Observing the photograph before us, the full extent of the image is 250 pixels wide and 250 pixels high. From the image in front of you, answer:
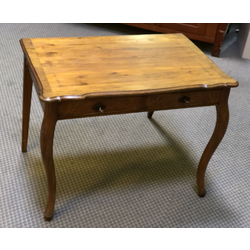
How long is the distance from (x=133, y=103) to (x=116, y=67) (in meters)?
0.23

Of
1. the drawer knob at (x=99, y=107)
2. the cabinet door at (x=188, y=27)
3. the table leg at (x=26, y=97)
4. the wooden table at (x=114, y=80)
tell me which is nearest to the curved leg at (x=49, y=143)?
the wooden table at (x=114, y=80)

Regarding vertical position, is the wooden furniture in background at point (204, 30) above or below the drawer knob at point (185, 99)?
below

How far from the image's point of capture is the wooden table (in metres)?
1.34

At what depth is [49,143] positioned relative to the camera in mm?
1378

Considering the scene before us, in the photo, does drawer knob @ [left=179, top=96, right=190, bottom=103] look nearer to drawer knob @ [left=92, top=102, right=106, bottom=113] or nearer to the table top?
the table top

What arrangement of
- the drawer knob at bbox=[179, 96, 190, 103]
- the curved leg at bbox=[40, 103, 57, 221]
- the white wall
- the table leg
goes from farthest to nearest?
the white wall, the table leg, the drawer knob at bbox=[179, 96, 190, 103], the curved leg at bbox=[40, 103, 57, 221]

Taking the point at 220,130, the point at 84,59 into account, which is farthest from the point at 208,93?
the point at 84,59

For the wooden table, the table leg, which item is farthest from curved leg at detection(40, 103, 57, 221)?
the table leg

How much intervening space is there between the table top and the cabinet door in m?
1.49

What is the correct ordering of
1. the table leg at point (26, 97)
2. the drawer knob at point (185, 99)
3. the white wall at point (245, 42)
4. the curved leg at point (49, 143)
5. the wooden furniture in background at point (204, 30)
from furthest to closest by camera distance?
the white wall at point (245, 42), the wooden furniture in background at point (204, 30), the table leg at point (26, 97), the drawer knob at point (185, 99), the curved leg at point (49, 143)

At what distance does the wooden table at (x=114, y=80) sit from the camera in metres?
1.34

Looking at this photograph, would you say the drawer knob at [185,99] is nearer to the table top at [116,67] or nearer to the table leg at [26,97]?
the table top at [116,67]

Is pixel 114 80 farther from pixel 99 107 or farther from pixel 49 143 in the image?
pixel 49 143

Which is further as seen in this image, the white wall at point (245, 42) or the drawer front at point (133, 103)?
the white wall at point (245, 42)
